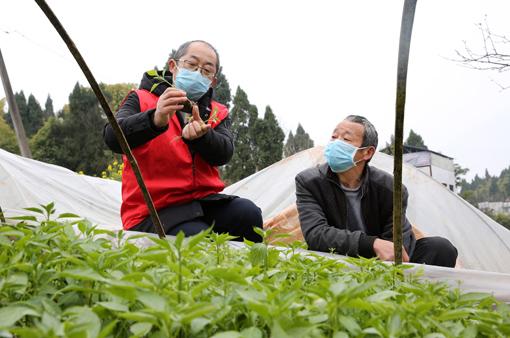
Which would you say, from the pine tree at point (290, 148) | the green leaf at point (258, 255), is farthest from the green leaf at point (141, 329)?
the pine tree at point (290, 148)

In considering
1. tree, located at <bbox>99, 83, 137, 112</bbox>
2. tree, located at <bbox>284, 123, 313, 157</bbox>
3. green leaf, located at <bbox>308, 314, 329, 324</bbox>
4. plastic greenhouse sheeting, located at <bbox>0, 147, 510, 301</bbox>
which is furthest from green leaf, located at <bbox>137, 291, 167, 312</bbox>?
tree, located at <bbox>284, 123, 313, 157</bbox>

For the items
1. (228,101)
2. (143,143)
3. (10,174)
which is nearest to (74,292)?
(143,143)

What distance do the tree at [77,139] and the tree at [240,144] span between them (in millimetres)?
6240

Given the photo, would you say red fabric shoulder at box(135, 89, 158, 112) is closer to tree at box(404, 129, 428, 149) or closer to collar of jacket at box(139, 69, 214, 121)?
collar of jacket at box(139, 69, 214, 121)

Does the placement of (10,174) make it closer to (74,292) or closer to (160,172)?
(160,172)

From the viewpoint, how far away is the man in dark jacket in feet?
7.39

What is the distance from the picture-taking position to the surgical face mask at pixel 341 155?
226 cm

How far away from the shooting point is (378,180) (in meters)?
2.31

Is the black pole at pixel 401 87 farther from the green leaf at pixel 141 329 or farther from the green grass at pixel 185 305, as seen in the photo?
the green leaf at pixel 141 329

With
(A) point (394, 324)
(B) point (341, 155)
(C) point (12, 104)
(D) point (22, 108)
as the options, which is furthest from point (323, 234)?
(D) point (22, 108)

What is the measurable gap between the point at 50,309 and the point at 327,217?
1922mm

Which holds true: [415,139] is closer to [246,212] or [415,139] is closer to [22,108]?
[22,108]

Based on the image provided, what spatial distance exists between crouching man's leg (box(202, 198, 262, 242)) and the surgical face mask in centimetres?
45

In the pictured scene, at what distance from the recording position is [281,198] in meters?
3.85
